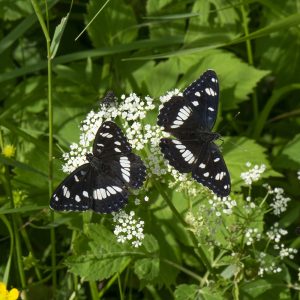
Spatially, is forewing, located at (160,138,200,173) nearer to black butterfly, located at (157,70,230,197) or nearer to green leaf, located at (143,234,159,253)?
black butterfly, located at (157,70,230,197)

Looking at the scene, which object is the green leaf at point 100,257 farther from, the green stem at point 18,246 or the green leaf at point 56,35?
the green leaf at point 56,35

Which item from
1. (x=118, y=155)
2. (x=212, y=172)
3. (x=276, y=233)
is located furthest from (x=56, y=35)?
(x=276, y=233)

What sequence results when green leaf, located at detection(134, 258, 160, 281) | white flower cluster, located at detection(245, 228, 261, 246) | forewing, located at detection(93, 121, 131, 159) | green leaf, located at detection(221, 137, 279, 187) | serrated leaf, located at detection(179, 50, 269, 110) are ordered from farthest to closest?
serrated leaf, located at detection(179, 50, 269, 110) < green leaf, located at detection(221, 137, 279, 187) < green leaf, located at detection(134, 258, 160, 281) < white flower cluster, located at detection(245, 228, 261, 246) < forewing, located at detection(93, 121, 131, 159)

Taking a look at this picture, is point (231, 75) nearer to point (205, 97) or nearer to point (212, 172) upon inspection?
point (205, 97)

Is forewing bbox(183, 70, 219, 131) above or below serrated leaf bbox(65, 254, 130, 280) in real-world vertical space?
above

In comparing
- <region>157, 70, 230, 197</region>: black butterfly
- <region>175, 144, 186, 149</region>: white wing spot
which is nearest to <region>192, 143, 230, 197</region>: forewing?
<region>157, 70, 230, 197</region>: black butterfly

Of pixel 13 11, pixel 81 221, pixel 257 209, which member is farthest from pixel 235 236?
pixel 13 11
